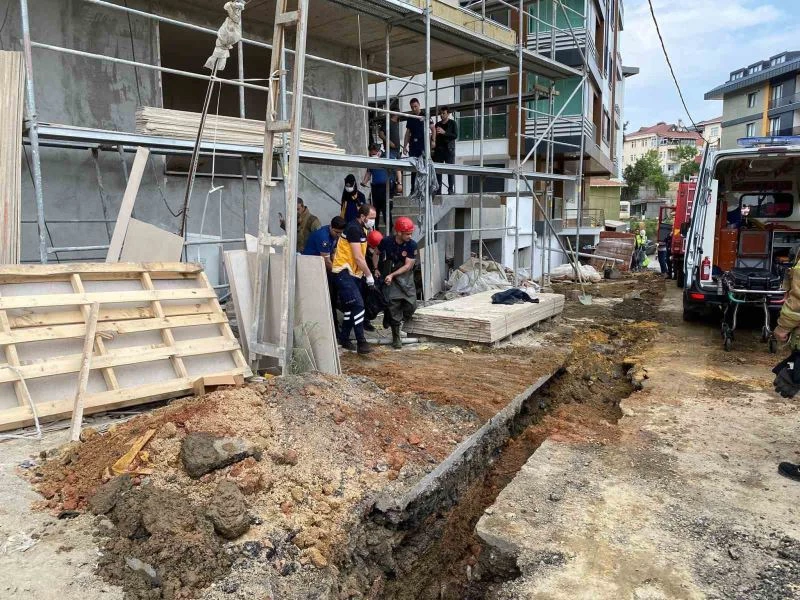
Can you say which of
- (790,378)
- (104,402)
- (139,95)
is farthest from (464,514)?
(139,95)

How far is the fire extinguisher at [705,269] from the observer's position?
8.86 meters

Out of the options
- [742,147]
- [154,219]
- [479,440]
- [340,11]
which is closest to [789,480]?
[479,440]

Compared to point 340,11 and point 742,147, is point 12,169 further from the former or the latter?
point 742,147

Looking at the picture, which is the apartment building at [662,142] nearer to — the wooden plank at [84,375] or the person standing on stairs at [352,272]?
the person standing on stairs at [352,272]

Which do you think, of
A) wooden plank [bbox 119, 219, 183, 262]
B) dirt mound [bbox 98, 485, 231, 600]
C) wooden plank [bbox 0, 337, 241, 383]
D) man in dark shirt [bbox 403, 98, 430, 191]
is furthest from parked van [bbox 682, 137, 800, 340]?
dirt mound [bbox 98, 485, 231, 600]

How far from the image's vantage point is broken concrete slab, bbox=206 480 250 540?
3172 mm

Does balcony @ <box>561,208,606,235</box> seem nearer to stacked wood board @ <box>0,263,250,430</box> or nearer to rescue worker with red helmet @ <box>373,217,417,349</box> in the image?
rescue worker with red helmet @ <box>373,217,417,349</box>

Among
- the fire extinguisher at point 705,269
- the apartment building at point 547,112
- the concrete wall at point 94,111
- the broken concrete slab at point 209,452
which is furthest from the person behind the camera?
the apartment building at point 547,112

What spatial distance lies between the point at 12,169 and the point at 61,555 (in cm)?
396

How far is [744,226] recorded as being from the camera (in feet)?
34.1

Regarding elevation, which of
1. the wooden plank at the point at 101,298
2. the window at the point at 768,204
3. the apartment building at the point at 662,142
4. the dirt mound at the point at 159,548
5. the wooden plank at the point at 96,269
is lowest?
the dirt mound at the point at 159,548

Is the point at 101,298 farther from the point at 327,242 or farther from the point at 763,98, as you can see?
the point at 763,98

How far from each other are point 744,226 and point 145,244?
9492 mm

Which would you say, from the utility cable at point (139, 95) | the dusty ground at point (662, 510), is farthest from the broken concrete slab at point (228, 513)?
the utility cable at point (139, 95)
